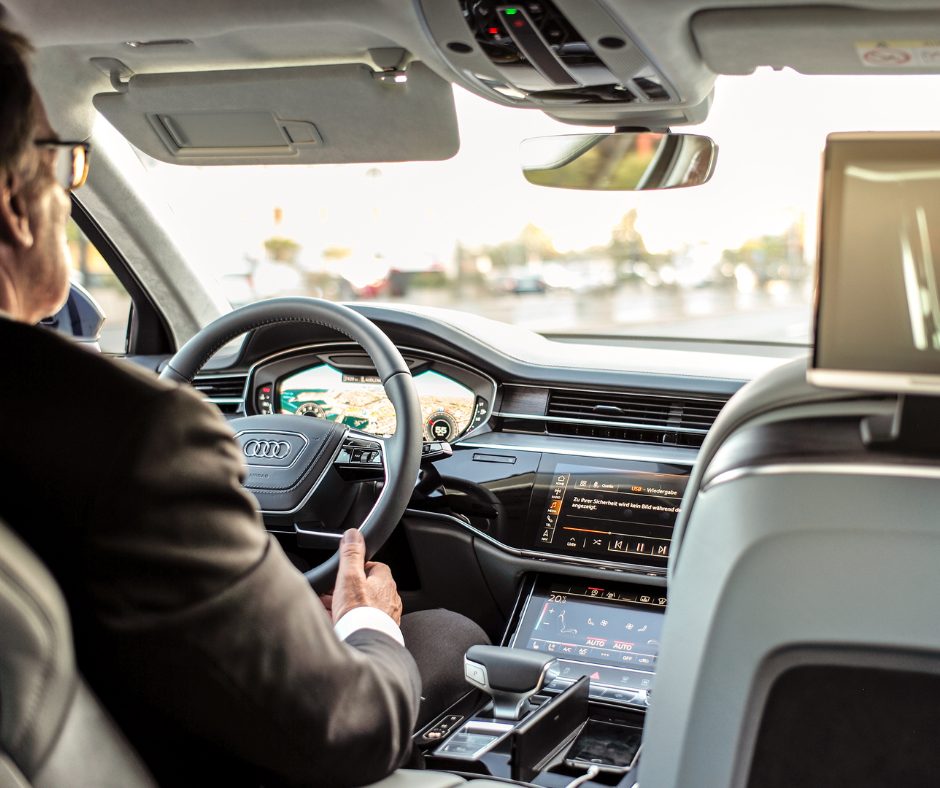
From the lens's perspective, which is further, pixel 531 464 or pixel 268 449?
pixel 531 464

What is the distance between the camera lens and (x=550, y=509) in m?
2.72

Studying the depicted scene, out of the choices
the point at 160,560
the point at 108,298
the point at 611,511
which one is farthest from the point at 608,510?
the point at 108,298

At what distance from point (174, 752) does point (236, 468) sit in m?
0.35

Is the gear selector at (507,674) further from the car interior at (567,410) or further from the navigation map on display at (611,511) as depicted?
the navigation map on display at (611,511)

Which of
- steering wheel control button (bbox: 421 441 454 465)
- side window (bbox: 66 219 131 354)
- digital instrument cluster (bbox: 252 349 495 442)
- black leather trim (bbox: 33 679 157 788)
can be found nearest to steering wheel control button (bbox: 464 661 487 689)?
steering wheel control button (bbox: 421 441 454 465)

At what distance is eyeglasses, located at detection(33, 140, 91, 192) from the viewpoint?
1.15 meters

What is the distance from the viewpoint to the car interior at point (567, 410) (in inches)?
34.7

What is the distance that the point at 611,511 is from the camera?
2629mm

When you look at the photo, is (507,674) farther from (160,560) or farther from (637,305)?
(637,305)

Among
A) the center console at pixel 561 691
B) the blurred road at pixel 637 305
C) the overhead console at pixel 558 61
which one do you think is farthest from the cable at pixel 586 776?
the blurred road at pixel 637 305

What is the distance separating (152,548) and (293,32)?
1.65m

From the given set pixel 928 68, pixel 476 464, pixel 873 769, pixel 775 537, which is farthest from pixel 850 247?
pixel 476 464

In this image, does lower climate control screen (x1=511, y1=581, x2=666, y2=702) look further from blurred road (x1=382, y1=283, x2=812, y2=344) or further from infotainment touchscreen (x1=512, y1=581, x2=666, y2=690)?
blurred road (x1=382, y1=283, x2=812, y2=344)

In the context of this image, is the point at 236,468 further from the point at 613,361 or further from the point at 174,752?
the point at 613,361
